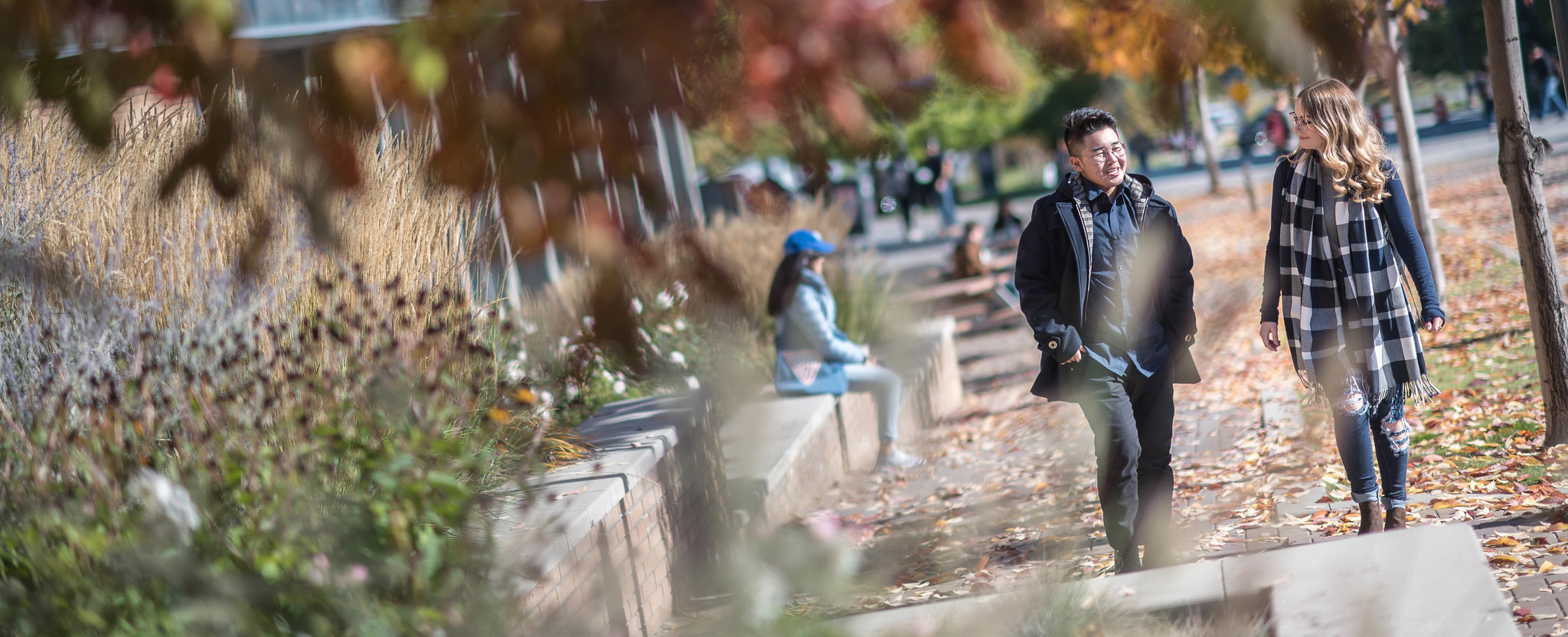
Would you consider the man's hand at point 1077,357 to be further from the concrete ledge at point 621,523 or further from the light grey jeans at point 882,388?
the light grey jeans at point 882,388

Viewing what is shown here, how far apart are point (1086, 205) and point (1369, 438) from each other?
1.17 meters

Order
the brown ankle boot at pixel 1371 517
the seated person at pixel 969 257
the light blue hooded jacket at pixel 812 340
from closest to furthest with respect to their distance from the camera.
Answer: the brown ankle boot at pixel 1371 517 → the light blue hooded jacket at pixel 812 340 → the seated person at pixel 969 257

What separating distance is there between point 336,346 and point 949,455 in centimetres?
372

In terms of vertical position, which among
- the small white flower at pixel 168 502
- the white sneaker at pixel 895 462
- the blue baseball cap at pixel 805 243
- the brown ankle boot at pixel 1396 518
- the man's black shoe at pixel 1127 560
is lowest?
the white sneaker at pixel 895 462

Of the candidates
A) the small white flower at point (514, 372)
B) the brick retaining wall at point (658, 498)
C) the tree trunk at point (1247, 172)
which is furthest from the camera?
the tree trunk at point (1247, 172)

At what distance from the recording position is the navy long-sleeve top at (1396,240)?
153 inches

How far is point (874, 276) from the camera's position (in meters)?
8.83

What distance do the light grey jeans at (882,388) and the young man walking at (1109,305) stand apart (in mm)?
2581

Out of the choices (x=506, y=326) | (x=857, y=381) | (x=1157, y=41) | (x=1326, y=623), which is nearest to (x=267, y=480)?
(x=506, y=326)

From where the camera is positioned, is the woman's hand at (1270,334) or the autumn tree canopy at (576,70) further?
the woman's hand at (1270,334)

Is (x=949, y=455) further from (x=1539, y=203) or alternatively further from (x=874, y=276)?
(x=1539, y=203)

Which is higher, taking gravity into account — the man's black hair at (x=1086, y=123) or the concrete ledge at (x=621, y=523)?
the man's black hair at (x=1086, y=123)

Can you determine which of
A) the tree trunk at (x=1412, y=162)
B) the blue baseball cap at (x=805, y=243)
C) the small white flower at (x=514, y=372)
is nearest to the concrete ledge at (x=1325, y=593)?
the small white flower at (x=514, y=372)

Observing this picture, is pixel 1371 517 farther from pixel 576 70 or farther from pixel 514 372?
pixel 576 70
